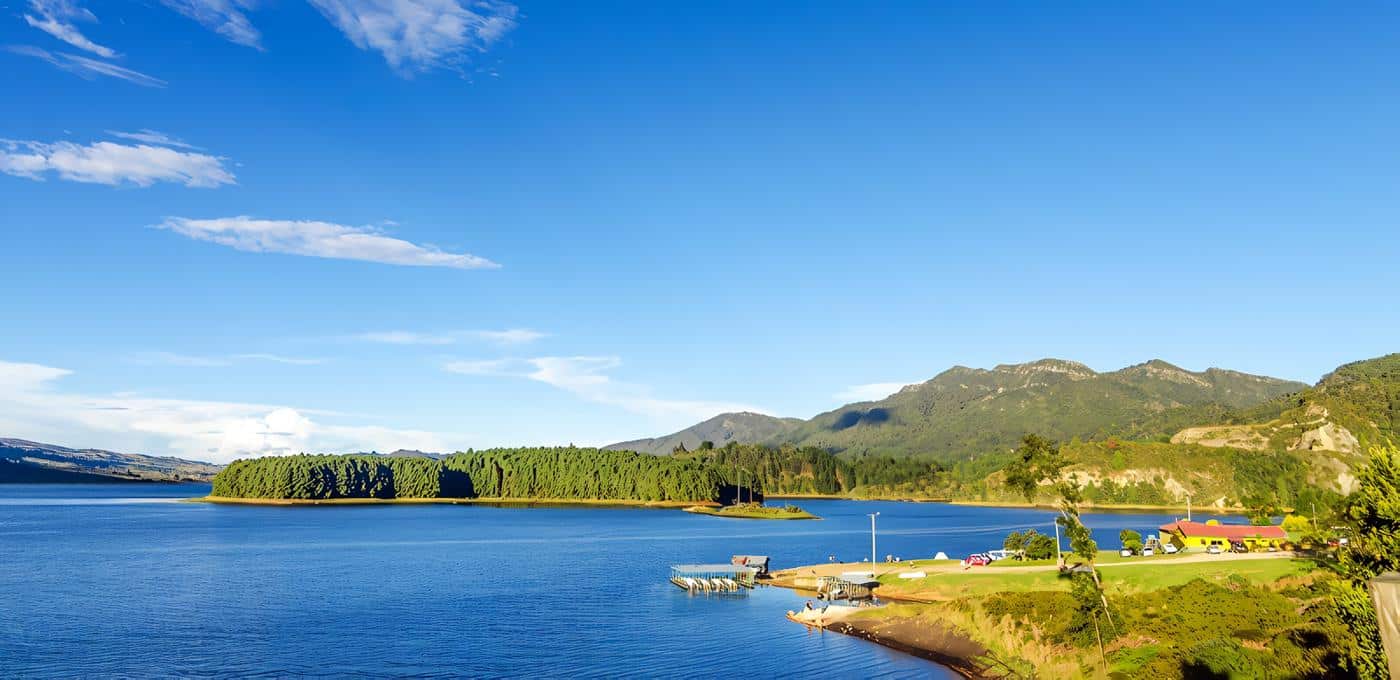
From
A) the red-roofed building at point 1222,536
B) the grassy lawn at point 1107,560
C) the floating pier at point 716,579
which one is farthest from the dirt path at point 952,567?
the red-roofed building at point 1222,536

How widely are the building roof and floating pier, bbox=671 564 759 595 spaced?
58433 mm

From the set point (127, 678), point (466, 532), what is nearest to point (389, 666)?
point (127, 678)

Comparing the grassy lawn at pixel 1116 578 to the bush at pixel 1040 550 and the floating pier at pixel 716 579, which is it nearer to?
the bush at pixel 1040 550

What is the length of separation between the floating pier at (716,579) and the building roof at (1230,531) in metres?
58.4

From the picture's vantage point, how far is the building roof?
110312mm

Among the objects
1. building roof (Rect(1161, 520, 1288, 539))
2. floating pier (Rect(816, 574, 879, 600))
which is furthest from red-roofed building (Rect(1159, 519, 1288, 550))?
floating pier (Rect(816, 574, 879, 600))

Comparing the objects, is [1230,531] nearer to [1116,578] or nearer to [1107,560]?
[1107,560]

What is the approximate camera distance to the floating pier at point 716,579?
10571cm

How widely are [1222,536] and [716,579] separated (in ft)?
218

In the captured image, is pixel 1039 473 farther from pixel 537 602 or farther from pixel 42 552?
pixel 42 552

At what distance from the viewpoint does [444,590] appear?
101812 millimetres

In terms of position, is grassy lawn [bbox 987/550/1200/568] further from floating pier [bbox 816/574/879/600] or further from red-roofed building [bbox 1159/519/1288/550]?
red-roofed building [bbox 1159/519/1288/550]

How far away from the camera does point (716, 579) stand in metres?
107

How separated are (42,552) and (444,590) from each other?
8215 centimetres
